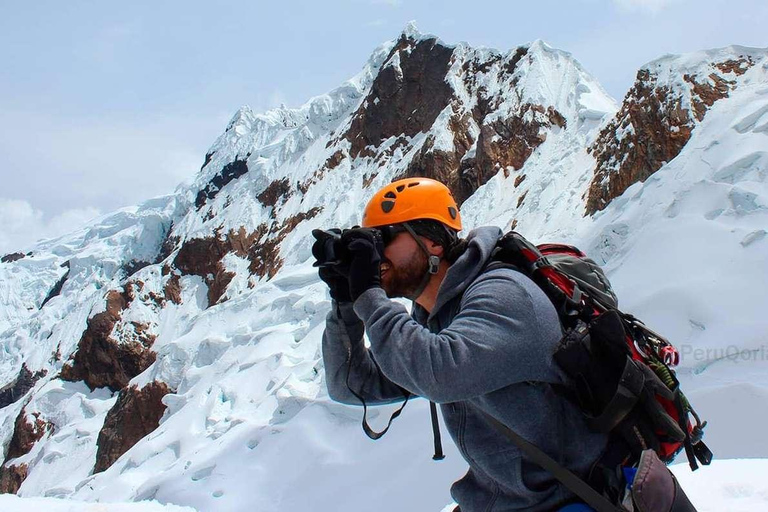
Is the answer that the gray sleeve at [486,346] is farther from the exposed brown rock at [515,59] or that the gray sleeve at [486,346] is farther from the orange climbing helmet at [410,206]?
Answer: the exposed brown rock at [515,59]

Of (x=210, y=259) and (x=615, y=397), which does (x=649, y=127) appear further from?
(x=210, y=259)

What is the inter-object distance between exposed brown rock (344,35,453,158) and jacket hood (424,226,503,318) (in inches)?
1734

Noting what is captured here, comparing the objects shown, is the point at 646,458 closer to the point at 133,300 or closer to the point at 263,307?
the point at 263,307

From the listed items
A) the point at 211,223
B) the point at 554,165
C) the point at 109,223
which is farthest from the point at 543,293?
the point at 109,223

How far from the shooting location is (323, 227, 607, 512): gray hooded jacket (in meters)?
1.71

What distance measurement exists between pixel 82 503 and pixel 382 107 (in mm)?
47132

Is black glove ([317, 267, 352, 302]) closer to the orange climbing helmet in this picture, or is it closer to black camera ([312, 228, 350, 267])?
black camera ([312, 228, 350, 267])

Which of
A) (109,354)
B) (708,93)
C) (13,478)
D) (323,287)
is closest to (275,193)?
(109,354)

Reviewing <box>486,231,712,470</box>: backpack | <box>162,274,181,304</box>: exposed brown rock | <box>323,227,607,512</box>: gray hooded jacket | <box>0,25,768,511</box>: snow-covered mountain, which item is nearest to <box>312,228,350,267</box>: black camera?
<box>323,227,607,512</box>: gray hooded jacket

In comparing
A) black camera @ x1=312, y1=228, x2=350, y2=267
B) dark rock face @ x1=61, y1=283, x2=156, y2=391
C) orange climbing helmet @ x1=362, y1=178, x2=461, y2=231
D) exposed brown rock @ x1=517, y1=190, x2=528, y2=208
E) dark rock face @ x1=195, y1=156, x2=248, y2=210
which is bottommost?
dark rock face @ x1=61, y1=283, x2=156, y2=391

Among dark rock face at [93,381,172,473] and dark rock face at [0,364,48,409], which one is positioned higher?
dark rock face at [93,381,172,473]

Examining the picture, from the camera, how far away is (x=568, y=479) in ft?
5.75

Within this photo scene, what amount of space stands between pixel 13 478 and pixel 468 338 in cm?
6180

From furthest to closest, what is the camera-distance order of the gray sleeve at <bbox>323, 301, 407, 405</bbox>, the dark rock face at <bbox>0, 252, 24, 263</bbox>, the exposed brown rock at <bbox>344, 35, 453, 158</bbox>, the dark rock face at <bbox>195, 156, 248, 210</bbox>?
the dark rock face at <bbox>0, 252, 24, 263</bbox> < the dark rock face at <bbox>195, 156, 248, 210</bbox> < the exposed brown rock at <bbox>344, 35, 453, 158</bbox> < the gray sleeve at <bbox>323, 301, 407, 405</bbox>
